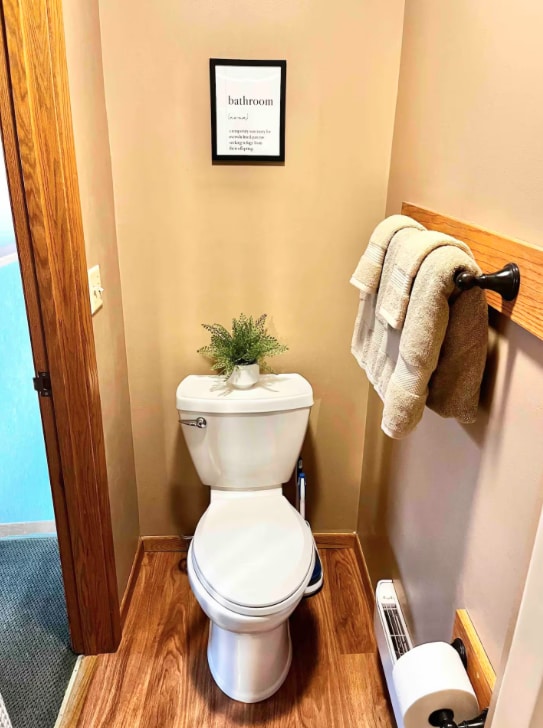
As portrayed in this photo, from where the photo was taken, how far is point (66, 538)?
59.9 inches

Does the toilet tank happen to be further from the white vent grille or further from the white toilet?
the white vent grille

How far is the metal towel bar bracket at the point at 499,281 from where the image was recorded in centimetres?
86

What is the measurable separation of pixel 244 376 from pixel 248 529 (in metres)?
0.48

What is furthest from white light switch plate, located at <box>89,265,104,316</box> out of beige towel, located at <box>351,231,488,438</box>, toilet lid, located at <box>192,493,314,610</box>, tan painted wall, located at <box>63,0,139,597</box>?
beige towel, located at <box>351,231,488,438</box>

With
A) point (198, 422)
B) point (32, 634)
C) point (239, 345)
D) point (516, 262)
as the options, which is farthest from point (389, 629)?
point (32, 634)

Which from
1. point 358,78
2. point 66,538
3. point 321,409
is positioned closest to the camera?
point 66,538

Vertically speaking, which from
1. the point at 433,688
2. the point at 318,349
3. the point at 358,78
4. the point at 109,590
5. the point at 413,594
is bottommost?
the point at 109,590

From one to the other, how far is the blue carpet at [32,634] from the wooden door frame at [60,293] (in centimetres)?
10

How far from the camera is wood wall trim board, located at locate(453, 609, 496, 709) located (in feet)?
2.98

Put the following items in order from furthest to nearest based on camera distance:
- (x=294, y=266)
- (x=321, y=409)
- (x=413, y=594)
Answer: (x=321, y=409)
(x=294, y=266)
(x=413, y=594)

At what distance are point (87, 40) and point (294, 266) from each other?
88 centimetres

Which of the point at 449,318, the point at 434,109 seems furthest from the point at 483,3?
the point at 449,318

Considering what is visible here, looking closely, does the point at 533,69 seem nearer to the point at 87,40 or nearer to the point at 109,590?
the point at 87,40

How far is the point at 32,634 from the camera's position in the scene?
173 centimetres
